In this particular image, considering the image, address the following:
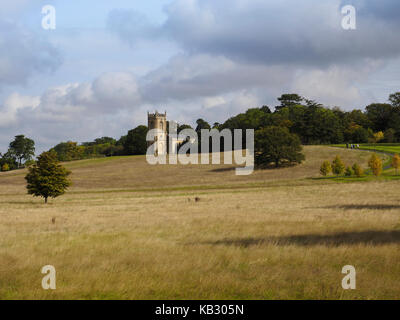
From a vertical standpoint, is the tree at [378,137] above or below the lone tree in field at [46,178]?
above

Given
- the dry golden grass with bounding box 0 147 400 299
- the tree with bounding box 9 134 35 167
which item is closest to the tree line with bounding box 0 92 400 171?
the tree with bounding box 9 134 35 167

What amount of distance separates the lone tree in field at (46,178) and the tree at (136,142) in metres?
119

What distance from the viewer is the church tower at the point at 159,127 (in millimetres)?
167750

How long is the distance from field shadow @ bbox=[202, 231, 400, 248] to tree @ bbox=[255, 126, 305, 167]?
260 ft

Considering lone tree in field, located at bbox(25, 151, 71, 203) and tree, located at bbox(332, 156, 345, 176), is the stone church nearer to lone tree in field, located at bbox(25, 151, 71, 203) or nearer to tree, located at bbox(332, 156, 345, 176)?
tree, located at bbox(332, 156, 345, 176)

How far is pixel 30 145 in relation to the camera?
6240 inches

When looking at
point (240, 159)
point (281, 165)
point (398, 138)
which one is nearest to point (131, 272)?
point (281, 165)

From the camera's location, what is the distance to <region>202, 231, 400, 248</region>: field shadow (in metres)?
13.2

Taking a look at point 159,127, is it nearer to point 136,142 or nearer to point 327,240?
point 136,142

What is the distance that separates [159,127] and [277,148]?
278 ft

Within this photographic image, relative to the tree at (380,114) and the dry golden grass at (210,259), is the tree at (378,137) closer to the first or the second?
the tree at (380,114)
